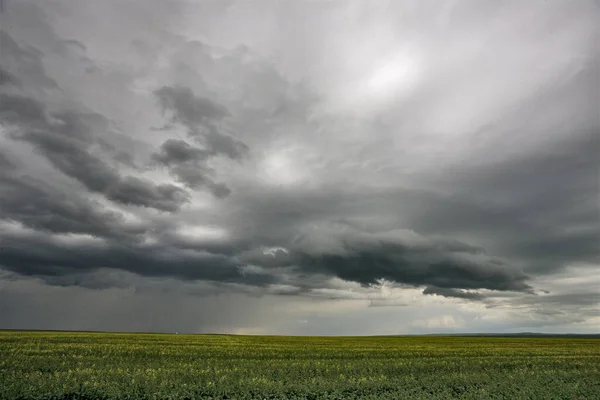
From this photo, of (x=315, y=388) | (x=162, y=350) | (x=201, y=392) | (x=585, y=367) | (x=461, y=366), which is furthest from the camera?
(x=162, y=350)

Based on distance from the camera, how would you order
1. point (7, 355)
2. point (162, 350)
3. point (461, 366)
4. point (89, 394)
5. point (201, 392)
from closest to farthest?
1. point (89, 394)
2. point (201, 392)
3. point (7, 355)
4. point (461, 366)
5. point (162, 350)

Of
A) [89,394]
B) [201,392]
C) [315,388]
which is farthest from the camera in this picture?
[315,388]

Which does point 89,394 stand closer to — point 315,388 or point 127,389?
point 127,389

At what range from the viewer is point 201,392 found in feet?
68.6

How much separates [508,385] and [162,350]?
3414 cm

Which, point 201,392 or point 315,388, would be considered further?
point 315,388

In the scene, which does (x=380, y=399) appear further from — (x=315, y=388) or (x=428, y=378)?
(x=428, y=378)

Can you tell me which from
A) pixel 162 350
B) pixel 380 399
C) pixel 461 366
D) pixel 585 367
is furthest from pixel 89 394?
pixel 585 367

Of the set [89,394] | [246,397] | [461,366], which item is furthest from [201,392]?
[461,366]

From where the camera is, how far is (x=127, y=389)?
20.5m

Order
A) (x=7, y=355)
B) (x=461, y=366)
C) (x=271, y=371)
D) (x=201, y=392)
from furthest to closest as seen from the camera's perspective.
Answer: (x=461, y=366), (x=7, y=355), (x=271, y=371), (x=201, y=392)

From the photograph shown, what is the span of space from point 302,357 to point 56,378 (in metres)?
24.8

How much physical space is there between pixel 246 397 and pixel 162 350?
26649 millimetres

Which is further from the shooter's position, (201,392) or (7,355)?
(7,355)
